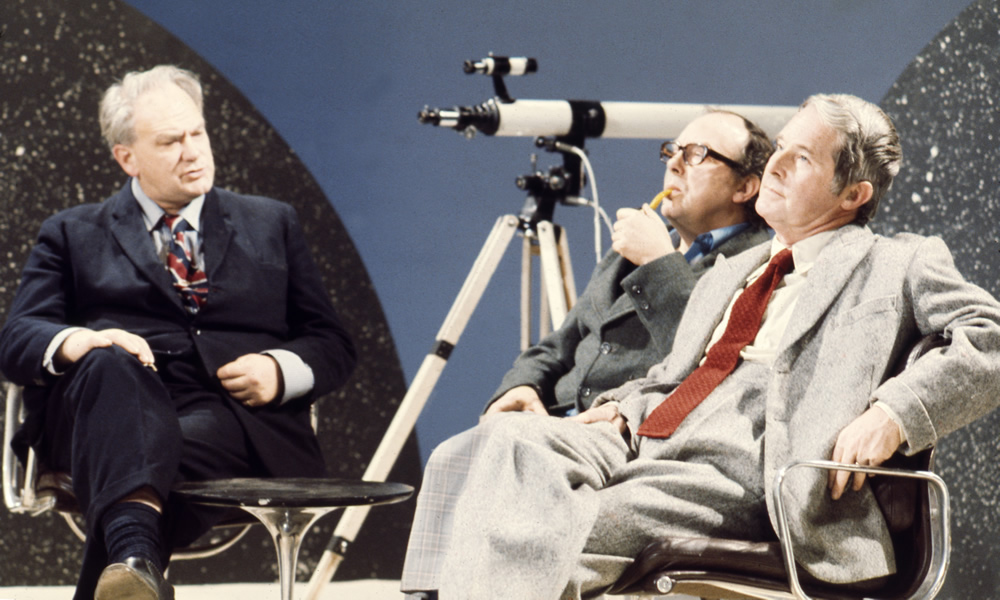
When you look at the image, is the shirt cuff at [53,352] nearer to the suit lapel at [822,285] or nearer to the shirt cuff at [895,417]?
the suit lapel at [822,285]

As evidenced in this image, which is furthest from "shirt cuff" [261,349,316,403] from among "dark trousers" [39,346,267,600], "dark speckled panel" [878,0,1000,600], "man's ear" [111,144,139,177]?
"dark speckled panel" [878,0,1000,600]

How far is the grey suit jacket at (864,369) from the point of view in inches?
58.3

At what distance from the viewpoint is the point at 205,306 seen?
2.43 meters

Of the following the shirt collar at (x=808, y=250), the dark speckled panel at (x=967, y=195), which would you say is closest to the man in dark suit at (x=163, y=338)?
the shirt collar at (x=808, y=250)

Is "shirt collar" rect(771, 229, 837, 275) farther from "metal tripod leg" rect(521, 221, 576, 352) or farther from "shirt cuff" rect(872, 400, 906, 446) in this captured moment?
"metal tripod leg" rect(521, 221, 576, 352)

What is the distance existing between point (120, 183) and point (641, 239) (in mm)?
1914

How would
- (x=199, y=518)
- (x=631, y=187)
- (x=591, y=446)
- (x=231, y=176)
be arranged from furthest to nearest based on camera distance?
(x=631, y=187) → (x=231, y=176) → (x=199, y=518) → (x=591, y=446)

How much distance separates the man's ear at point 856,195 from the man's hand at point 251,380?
52.8 inches

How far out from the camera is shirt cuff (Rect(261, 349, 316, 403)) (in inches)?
93.6

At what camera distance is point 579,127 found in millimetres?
2900

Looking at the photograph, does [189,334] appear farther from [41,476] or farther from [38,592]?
[38,592]

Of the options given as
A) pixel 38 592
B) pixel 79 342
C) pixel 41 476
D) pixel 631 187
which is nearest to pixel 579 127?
pixel 631 187

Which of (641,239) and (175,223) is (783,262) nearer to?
(641,239)

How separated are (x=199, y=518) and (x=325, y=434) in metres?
1.40
